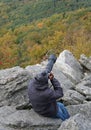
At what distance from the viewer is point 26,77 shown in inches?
545

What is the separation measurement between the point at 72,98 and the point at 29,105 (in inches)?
67.1

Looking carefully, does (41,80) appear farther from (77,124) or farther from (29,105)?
(29,105)

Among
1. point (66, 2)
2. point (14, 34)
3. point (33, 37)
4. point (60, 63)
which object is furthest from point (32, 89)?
point (66, 2)

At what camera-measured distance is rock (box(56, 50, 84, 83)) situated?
18375mm

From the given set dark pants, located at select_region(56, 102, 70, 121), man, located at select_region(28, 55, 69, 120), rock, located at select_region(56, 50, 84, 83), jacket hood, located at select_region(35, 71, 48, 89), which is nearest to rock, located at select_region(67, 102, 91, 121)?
dark pants, located at select_region(56, 102, 70, 121)

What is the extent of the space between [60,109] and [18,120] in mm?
1349

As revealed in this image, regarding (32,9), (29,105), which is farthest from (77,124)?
(32,9)

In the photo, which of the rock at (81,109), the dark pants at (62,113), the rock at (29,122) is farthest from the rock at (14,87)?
the dark pants at (62,113)

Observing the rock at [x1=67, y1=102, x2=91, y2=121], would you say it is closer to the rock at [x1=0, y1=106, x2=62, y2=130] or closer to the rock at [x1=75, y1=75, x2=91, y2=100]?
the rock at [x1=0, y1=106, x2=62, y2=130]

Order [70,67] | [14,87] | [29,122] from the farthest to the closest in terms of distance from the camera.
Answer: [70,67], [14,87], [29,122]

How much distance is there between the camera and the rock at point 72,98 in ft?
46.2

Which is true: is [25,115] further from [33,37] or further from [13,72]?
[33,37]

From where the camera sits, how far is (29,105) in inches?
527

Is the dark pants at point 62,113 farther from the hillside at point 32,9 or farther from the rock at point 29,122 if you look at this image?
the hillside at point 32,9
